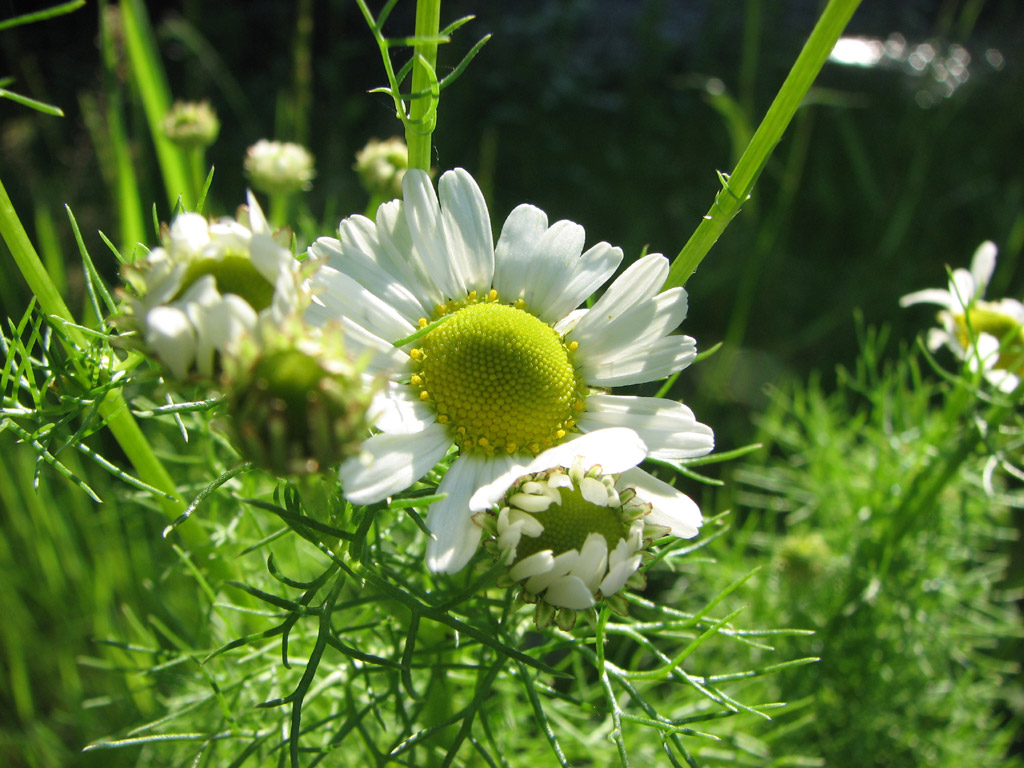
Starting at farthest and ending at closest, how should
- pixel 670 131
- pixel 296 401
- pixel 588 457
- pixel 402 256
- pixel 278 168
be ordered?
pixel 670 131, pixel 278 168, pixel 402 256, pixel 588 457, pixel 296 401

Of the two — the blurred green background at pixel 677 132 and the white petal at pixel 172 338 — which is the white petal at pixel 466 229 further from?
the blurred green background at pixel 677 132

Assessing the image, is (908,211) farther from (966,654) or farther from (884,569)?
(884,569)

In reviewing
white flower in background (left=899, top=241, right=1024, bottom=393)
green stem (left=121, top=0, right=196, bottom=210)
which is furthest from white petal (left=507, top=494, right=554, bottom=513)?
green stem (left=121, top=0, right=196, bottom=210)

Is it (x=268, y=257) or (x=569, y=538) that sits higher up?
(x=268, y=257)

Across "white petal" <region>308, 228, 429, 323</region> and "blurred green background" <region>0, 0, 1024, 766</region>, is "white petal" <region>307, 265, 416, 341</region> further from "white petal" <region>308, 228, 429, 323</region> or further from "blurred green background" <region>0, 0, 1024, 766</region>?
"blurred green background" <region>0, 0, 1024, 766</region>

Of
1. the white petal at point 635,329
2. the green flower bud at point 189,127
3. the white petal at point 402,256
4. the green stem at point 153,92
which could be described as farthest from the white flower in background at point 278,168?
the white petal at point 635,329

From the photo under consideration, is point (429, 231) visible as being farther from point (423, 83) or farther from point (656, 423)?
point (656, 423)

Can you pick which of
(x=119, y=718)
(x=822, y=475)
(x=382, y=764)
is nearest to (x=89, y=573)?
(x=119, y=718)

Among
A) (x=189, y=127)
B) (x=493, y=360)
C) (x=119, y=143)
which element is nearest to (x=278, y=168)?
(x=189, y=127)
